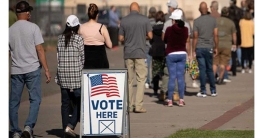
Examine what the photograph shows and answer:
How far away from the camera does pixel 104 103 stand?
10.7 meters

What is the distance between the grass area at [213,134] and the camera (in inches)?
441

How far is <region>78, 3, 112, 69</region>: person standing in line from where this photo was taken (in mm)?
12102

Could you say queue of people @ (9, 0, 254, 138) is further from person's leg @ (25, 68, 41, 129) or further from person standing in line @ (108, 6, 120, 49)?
person standing in line @ (108, 6, 120, 49)

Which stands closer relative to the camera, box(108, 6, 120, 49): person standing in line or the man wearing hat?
the man wearing hat

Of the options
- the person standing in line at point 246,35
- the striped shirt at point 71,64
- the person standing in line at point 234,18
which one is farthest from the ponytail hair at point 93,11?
the person standing in line at point 246,35

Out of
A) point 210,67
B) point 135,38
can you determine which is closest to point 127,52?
point 135,38

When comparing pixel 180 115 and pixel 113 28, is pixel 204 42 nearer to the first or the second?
pixel 180 115

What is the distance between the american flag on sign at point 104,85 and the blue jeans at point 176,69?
4.36m

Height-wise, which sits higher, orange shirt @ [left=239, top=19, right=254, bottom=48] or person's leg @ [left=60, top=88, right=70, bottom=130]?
orange shirt @ [left=239, top=19, right=254, bottom=48]

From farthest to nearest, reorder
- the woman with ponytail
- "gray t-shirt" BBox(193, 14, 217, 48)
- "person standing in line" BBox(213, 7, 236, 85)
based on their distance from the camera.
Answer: "person standing in line" BBox(213, 7, 236, 85) < "gray t-shirt" BBox(193, 14, 217, 48) < the woman with ponytail

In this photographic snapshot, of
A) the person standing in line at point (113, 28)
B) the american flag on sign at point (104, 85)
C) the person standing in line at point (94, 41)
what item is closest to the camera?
the american flag on sign at point (104, 85)

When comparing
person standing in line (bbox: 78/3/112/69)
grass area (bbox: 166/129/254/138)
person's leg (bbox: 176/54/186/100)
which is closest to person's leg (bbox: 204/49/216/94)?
person's leg (bbox: 176/54/186/100)

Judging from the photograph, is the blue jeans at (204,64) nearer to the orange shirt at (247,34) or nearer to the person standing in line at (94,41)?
the person standing in line at (94,41)

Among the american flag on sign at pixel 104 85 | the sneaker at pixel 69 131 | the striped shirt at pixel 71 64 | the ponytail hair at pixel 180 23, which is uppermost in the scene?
the ponytail hair at pixel 180 23
